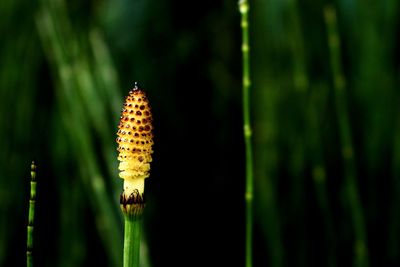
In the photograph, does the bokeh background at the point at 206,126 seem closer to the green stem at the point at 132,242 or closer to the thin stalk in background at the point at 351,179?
the thin stalk in background at the point at 351,179

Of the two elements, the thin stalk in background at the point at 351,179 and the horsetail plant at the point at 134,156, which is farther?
the thin stalk in background at the point at 351,179

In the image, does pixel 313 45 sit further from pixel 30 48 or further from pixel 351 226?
pixel 30 48

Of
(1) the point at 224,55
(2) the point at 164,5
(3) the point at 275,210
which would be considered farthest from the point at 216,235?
(2) the point at 164,5

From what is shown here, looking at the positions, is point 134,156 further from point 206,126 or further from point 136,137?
point 206,126

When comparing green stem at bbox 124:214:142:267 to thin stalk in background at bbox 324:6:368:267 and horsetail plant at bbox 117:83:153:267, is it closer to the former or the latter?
horsetail plant at bbox 117:83:153:267

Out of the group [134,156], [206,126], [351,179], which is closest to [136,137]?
[134,156]

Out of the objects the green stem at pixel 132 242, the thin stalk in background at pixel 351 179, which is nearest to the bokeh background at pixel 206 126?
the thin stalk in background at pixel 351 179
